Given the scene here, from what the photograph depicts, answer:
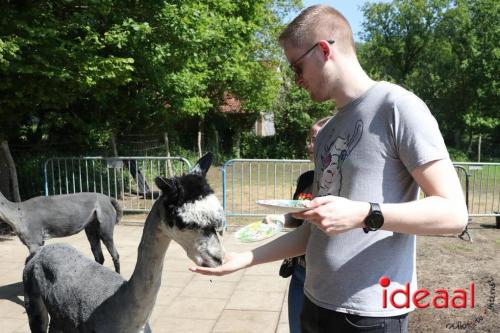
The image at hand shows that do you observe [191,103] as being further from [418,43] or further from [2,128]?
[418,43]

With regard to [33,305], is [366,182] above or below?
above

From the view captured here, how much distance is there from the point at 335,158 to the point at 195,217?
82 cm

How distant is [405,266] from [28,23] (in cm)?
833

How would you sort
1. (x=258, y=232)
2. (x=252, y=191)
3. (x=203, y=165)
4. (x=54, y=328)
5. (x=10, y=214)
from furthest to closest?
(x=252, y=191) → (x=10, y=214) → (x=54, y=328) → (x=203, y=165) → (x=258, y=232)

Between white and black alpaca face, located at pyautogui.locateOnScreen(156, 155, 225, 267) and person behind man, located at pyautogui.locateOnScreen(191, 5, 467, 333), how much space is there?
0.57 metres

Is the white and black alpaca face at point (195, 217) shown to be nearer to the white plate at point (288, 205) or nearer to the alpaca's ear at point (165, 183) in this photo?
the alpaca's ear at point (165, 183)

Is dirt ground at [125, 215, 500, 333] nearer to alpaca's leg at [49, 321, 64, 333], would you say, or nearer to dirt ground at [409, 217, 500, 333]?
dirt ground at [409, 217, 500, 333]

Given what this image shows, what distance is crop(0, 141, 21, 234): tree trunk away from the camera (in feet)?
30.5

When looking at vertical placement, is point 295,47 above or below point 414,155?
above

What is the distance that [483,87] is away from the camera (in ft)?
97.0

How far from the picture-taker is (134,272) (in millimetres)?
2646

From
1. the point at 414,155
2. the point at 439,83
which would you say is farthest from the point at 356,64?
the point at 439,83

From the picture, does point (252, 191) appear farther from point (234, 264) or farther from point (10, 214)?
point (234, 264)

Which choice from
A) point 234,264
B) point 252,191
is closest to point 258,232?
point 234,264
